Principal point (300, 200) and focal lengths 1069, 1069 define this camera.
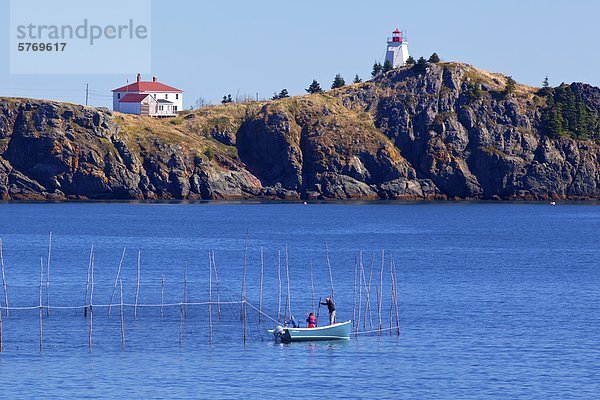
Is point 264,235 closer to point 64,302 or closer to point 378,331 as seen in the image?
point 64,302

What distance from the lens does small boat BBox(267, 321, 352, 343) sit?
208 ft

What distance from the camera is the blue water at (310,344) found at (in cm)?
5388

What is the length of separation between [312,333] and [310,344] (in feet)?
2.19

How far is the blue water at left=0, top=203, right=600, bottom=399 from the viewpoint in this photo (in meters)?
53.9

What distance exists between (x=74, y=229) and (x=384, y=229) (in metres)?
49.1

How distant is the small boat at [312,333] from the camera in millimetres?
63438

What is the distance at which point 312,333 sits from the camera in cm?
6391

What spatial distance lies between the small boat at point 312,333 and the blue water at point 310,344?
1.59ft

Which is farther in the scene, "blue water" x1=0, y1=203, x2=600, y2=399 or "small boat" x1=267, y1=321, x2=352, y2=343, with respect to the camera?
"small boat" x1=267, y1=321, x2=352, y2=343

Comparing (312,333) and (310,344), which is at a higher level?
(312,333)

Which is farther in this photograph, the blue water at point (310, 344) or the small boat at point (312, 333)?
the small boat at point (312, 333)

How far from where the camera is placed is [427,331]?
228 feet

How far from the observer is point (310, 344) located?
6391 centimetres

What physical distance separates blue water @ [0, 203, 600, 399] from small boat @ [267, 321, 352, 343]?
0.49m
